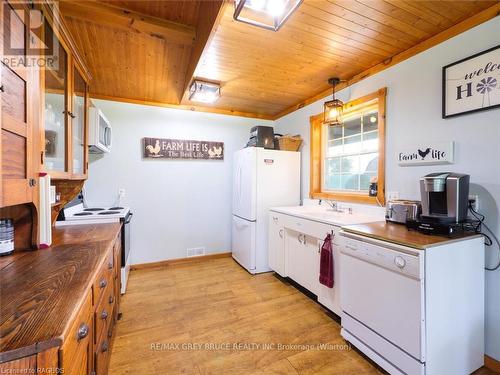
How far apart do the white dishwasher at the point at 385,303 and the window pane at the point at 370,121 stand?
4.58ft

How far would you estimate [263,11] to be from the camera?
1363 mm

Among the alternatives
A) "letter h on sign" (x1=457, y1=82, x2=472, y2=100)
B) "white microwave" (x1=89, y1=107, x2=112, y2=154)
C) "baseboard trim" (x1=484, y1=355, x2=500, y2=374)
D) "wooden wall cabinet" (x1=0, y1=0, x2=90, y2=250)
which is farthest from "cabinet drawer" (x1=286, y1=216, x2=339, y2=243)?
"white microwave" (x1=89, y1=107, x2=112, y2=154)

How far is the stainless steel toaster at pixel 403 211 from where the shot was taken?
179 centimetres

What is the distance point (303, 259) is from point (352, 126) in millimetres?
1666

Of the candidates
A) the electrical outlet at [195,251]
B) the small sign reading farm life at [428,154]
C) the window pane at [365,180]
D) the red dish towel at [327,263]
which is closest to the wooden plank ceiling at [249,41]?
the small sign reading farm life at [428,154]

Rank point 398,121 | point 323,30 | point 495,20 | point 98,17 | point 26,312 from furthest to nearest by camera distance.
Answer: point 398,121 < point 323,30 < point 98,17 < point 495,20 < point 26,312

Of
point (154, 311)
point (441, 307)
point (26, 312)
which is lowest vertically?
point (154, 311)

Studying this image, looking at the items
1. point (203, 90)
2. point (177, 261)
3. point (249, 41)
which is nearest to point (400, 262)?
point (249, 41)

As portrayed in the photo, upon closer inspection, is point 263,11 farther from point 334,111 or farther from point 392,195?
point 392,195

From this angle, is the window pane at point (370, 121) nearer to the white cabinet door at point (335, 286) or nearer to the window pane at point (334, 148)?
the window pane at point (334, 148)

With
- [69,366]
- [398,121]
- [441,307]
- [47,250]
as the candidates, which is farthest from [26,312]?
[398,121]

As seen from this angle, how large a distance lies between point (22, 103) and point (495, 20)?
2.83 m

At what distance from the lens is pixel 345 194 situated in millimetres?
2760

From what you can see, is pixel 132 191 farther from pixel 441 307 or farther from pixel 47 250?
pixel 441 307
